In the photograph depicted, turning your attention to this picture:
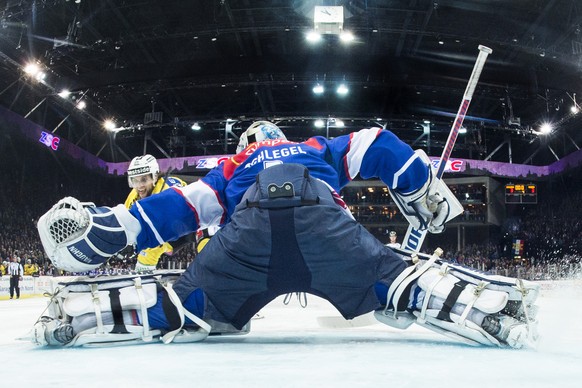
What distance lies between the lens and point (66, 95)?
1703 cm

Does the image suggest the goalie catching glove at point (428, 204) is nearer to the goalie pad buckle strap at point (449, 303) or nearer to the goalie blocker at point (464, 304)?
the goalie blocker at point (464, 304)

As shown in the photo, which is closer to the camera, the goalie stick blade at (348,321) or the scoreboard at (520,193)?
the goalie stick blade at (348,321)

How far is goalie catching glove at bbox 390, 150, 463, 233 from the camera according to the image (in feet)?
6.87

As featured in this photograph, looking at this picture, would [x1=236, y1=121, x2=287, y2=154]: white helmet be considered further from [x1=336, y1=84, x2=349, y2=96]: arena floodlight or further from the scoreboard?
the scoreboard

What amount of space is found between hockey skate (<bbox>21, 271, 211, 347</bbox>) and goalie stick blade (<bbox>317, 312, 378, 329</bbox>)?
0.53m

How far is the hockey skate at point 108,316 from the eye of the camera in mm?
1652

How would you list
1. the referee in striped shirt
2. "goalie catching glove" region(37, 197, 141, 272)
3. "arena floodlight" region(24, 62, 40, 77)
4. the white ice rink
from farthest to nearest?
1. "arena floodlight" region(24, 62, 40, 77)
2. the referee in striped shirt
3. "goalie catching glove" region(37, 197, 141, 272)
4. the white ice rink

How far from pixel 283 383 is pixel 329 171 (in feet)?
3.27

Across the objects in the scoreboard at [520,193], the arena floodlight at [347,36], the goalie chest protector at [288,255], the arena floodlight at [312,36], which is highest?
the arena floodlight at [312,36]

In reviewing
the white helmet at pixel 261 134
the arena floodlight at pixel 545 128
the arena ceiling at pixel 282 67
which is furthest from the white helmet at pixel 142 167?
the arena floodlight at pixel 545 128

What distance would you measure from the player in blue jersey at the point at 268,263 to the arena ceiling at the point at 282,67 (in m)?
11.3

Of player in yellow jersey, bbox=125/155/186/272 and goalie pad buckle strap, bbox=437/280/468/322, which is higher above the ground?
player in yellow jersey, bbox=125/155/186/272

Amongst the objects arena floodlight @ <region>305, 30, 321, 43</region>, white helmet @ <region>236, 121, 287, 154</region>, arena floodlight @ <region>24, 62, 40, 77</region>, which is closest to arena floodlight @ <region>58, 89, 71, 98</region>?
arena floodlight @ <region>24, 62, 40, 77</region>

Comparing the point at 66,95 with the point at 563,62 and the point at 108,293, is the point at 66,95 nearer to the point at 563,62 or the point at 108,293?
the point at 563,62
